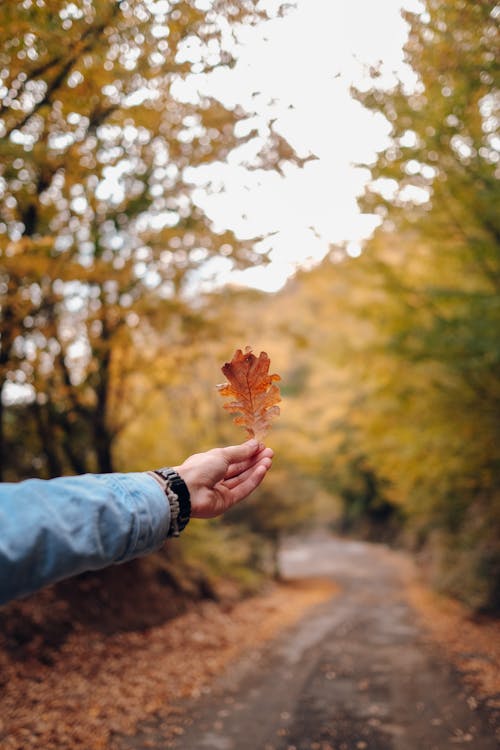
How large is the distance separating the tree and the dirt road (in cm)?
404

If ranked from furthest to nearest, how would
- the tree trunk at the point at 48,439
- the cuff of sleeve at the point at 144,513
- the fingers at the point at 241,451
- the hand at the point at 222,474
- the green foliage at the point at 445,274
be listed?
the tree trunk at the point at 48,439, the green foliage at the point at 445,274, the fingers at the point at 241,451, the hand at the point at 222,474, the cuff of sleeve at the point at 144,513

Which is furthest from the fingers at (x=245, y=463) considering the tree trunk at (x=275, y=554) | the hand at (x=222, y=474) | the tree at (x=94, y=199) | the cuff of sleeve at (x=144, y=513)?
the tree trunk at (x=275, y=554)

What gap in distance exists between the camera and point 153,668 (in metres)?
8.05

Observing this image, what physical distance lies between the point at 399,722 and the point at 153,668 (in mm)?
3258

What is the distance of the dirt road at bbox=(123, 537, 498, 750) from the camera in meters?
5.79

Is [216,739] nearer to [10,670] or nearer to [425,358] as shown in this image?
[10,670]

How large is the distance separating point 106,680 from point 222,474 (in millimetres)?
6596

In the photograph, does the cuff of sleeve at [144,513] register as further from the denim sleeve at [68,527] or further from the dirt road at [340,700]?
the dirt road at [340,700]

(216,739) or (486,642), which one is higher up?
(216,739)

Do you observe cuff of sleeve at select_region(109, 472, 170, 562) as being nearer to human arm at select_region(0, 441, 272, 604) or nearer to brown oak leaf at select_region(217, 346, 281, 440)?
human arm at select_region(0, 441, 272, 604)

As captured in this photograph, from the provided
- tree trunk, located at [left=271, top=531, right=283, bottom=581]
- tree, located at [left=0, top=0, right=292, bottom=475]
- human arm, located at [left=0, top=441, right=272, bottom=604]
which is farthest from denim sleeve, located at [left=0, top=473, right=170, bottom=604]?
tree trunk, located at [left=271, top=531, right=283, bottom=581]

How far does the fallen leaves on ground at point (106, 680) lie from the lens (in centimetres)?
553

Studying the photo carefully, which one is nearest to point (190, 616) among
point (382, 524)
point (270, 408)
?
point (270, 408)

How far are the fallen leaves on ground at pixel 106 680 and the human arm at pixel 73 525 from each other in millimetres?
4827
